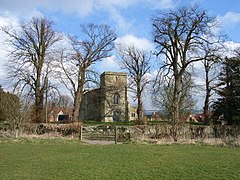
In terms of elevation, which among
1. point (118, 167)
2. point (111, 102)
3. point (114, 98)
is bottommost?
point (118, 167)

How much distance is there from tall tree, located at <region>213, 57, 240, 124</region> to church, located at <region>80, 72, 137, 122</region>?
1811 centimetres

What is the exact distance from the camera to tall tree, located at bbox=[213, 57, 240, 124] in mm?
33250

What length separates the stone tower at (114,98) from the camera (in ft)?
165

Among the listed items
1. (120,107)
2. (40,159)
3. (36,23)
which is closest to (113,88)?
(120,107)

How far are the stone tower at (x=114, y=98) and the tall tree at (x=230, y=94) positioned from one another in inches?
713

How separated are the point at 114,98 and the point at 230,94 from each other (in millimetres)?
22449

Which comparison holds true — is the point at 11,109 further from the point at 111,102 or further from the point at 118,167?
the point at 111,102

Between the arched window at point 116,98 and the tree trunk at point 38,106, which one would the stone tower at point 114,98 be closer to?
the arched window at point 116,98

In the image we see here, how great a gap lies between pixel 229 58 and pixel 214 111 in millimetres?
6504

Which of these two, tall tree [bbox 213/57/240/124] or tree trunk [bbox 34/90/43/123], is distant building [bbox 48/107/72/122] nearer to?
tree trunk [bbox 34/90/43/123]

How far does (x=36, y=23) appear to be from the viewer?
36.2 metres

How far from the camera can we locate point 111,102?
5153cm

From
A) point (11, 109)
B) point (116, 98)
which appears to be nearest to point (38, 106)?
point (11, 109)

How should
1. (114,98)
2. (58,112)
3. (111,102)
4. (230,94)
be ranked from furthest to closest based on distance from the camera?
1. (58,112)
2. (114,98)
3. (111,102)
4. (230,94)
